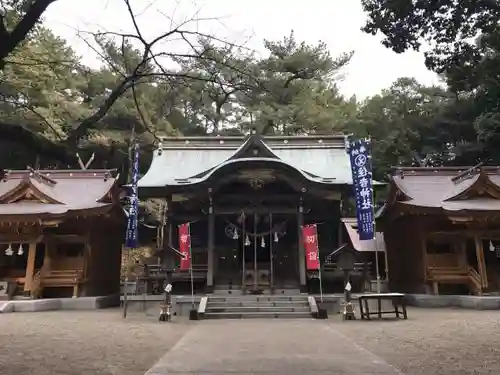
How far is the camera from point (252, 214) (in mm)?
18359

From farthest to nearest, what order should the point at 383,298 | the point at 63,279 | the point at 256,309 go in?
the point at 63,279, the point at 256,309, the point at 383,298

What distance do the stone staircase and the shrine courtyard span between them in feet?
8.26

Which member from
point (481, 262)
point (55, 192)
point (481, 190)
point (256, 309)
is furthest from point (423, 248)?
point (55, 192)

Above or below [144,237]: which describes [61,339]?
below

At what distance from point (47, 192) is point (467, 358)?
58.3ft

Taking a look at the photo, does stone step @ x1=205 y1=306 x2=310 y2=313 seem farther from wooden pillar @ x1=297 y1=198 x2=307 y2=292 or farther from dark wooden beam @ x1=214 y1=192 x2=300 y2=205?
dark wooden beam @ x1=214 y1=192 x2=300 y2=205

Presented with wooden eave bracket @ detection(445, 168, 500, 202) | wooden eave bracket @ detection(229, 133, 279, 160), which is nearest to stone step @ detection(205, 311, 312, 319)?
wooden eave bracket @ detection(229, 133, 279, 160)

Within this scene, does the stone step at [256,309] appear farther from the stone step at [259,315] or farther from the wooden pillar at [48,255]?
the wooden pillar at [48,255]

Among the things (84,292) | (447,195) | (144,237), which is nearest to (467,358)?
(447,195)

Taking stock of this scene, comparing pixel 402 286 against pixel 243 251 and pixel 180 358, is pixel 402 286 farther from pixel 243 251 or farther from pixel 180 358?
pixel 180 358

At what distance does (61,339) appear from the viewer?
877 cm

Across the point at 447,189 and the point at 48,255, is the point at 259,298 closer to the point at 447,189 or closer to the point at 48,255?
the point at 48,255

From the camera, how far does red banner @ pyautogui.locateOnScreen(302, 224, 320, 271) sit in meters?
16.1

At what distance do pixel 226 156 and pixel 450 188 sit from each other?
1081 cm
